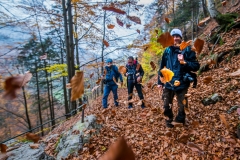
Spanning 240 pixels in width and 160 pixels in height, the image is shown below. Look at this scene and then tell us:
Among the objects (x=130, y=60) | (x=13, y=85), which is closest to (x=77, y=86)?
(x=13, y=85)

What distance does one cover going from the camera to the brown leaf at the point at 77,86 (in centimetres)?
68

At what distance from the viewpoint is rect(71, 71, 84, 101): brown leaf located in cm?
68

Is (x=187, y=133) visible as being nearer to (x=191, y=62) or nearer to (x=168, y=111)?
(x=168, y=111)

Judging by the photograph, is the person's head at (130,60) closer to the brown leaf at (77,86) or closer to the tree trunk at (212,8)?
the brown leaf at (77,86)

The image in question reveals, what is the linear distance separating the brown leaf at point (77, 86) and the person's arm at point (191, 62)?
7.02 feet

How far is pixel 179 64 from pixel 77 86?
226cm

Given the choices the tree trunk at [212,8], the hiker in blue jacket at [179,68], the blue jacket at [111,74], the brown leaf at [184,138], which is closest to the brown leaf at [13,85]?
the hiker in blue jacket at [179,68]

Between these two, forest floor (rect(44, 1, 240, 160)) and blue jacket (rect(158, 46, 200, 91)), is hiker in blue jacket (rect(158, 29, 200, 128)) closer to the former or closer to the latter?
blue jacket (rect(158, 46, 200, 91))

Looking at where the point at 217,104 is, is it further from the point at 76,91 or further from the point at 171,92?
the point at 76,91

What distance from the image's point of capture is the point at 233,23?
5562 mm

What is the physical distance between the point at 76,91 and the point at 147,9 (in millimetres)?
2955

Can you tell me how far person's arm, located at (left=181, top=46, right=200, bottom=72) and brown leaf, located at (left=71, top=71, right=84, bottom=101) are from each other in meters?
2.14

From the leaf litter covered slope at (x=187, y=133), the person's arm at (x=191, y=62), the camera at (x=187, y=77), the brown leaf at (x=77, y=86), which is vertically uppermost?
the person's arm at (x=191, y=62)

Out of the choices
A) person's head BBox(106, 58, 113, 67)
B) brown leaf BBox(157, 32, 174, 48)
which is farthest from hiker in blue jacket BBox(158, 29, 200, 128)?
person's head BBox(106, 58, 113, 67)
